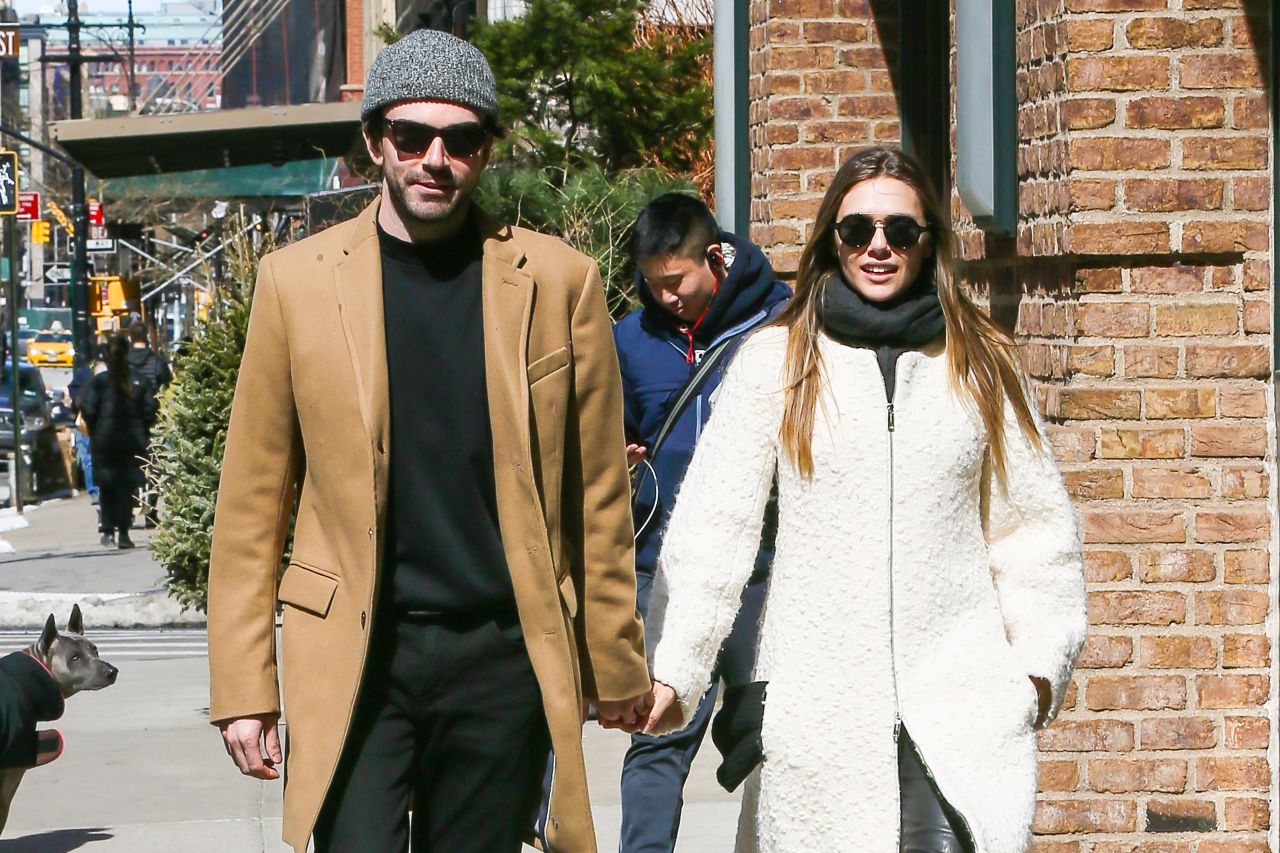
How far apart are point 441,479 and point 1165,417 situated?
7.98ft

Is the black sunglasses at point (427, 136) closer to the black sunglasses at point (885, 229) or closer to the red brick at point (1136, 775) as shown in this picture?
the black sunglasses at point (885, 229)

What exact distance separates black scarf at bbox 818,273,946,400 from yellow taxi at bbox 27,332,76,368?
2012 inches

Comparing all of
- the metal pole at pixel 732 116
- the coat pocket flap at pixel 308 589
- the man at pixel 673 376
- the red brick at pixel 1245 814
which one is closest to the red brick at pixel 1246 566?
the red brick at pixel 1245 814

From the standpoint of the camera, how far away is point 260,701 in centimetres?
347

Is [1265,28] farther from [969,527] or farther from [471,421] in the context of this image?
[471,421]

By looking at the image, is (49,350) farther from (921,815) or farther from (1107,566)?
(921,815)

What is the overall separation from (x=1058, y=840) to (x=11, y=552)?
45.4ft

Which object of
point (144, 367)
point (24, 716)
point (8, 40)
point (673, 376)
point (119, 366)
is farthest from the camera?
point (8, 40)

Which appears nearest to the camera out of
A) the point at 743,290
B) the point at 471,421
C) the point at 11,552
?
the point at 471,421

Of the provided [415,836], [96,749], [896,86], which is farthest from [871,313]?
[96,749]

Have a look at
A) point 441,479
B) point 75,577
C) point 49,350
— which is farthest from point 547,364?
point 49,350

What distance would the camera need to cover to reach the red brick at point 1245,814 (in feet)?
17.3

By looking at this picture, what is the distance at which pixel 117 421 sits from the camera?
659 inches

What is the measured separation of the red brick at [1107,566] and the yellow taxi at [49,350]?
164 ft
